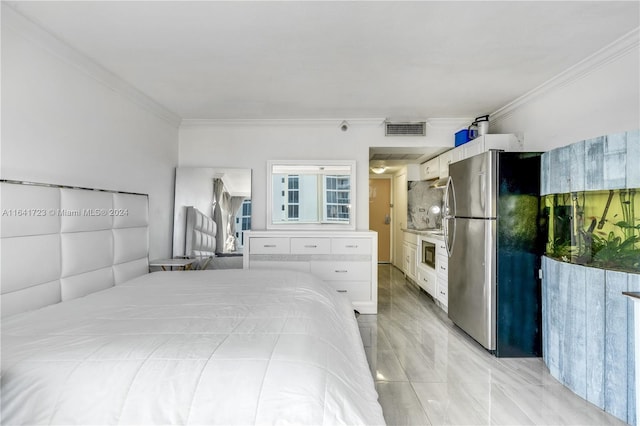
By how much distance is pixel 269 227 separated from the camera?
4.14 metres

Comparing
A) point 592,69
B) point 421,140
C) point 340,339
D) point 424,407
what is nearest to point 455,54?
point 592,69

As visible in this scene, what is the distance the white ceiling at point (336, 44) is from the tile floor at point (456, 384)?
2430mm

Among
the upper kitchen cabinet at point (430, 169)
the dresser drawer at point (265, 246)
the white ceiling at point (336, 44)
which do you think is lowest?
the dresser drawer at point (265, 246)

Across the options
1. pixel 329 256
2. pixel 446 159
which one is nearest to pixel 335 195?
pixel 329 256

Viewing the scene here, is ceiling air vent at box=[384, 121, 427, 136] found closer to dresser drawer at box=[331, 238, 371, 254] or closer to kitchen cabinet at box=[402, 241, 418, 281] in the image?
dresser drawer at box=[331, 238, 371, 254]

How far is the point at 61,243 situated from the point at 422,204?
5.05 m

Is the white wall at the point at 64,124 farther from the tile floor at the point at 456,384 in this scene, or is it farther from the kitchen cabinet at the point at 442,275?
the kitchen cabinet at the point at 442,275

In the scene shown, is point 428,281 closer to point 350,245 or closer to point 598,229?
point 350,245

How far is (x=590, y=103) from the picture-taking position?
249cm

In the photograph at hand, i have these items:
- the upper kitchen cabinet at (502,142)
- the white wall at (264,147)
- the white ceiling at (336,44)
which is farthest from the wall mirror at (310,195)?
the upper kitchen cabinet at (502,142)

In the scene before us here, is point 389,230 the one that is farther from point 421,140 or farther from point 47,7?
point 47,7

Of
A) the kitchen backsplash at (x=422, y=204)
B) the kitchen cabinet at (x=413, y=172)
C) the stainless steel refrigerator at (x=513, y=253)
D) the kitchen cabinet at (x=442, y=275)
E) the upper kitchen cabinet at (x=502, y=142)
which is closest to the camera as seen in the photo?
the stainless steel refrigerator at (x=513, y=253)

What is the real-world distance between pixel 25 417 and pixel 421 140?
168 inches

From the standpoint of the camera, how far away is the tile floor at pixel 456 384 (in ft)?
6.06
